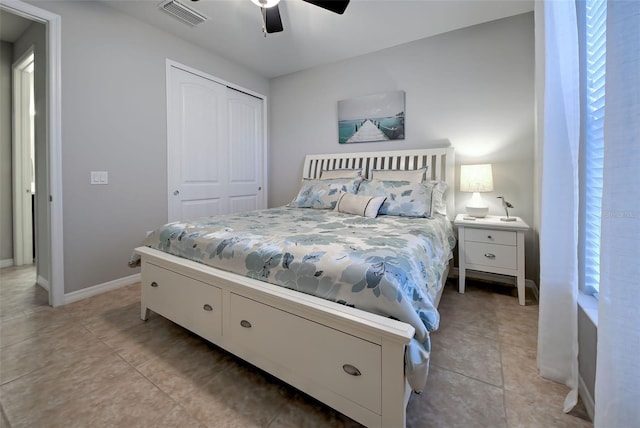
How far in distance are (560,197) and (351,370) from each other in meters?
1.27

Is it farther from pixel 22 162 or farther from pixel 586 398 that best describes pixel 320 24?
pixel 22 162

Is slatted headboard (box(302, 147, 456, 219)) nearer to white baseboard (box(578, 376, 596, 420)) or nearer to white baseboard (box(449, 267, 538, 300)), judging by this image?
white baseboard (box(449, 267, 538, 300))

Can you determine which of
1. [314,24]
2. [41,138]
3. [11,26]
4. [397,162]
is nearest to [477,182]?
[397,162]

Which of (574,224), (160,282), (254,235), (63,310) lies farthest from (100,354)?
(574,224)

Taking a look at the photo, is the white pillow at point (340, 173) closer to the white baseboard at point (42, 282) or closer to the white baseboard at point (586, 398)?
the white baseboard at point (586, 398)

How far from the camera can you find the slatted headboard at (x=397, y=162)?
9.21 ft

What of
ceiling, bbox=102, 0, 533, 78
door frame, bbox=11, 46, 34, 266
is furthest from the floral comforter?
door frame, bbox=11, 46, 34, 266

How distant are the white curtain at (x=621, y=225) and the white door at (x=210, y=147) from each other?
3.35 meters

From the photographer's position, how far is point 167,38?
2.92 m

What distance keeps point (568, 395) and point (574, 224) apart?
2.56 ft

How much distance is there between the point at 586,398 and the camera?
4.02ft

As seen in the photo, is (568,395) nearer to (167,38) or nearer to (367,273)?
(367,273)

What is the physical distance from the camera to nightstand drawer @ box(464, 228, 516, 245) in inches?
88.4

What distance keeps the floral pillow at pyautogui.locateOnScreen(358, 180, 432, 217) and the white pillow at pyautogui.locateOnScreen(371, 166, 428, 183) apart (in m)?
0.18
